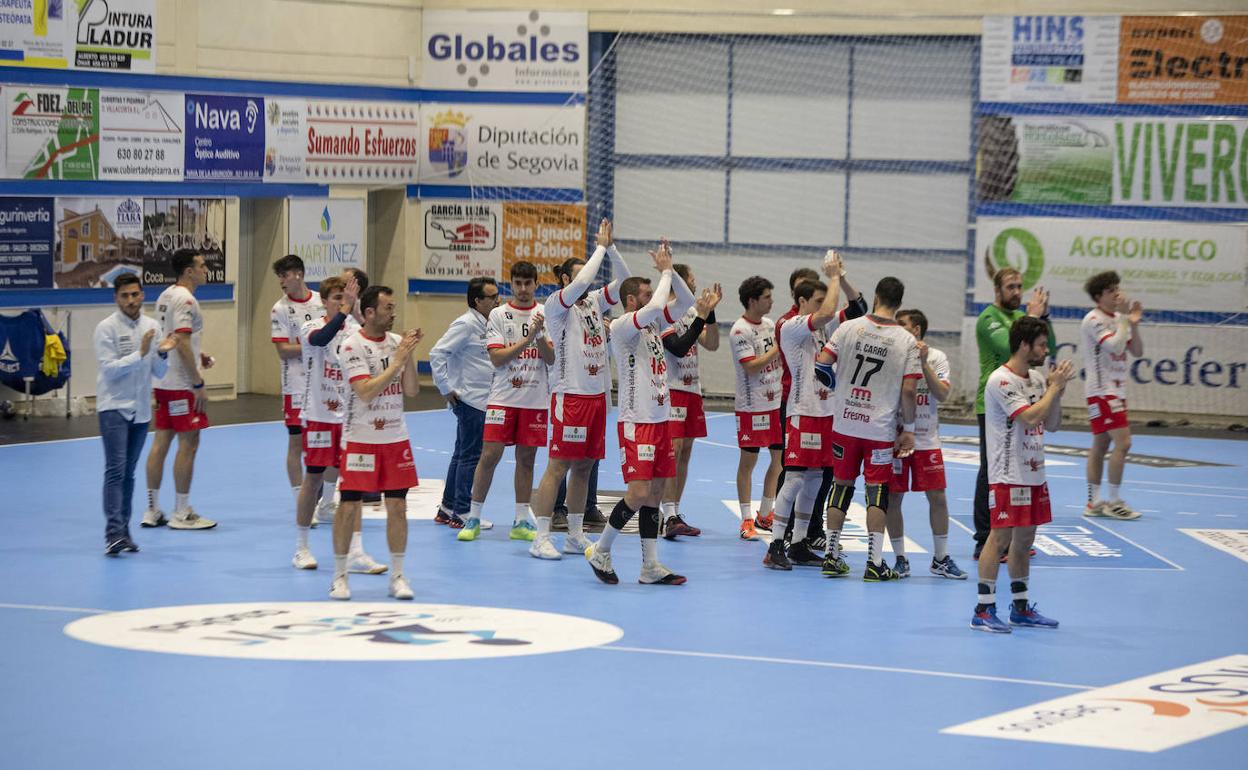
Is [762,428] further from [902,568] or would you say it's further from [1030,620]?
[1030,620]

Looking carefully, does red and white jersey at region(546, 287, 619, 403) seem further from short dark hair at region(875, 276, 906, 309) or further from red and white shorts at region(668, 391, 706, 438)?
short dark hair at region(875, 276, 906, 309)

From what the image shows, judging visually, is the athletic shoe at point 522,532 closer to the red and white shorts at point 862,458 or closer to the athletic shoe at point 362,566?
the athletic shoe at point 362,566

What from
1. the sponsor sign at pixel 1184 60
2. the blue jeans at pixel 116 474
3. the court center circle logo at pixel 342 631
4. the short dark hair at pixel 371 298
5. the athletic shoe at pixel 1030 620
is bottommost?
the court center circle logo at pixel 342 631

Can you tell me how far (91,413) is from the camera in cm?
2066

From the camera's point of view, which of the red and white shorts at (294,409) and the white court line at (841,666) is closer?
the white court line at (841,666)

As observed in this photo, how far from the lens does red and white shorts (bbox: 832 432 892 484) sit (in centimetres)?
1150

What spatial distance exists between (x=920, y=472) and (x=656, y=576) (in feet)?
6.80

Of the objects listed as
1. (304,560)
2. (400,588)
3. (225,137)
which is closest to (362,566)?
(304,560)

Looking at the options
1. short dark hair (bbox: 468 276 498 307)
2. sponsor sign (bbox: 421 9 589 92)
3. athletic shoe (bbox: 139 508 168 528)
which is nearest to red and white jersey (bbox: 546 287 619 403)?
short dark hair (bbox: 468 276 498 307)

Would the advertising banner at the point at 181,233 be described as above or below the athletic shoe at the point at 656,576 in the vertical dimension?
above

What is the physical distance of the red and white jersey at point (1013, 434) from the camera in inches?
396

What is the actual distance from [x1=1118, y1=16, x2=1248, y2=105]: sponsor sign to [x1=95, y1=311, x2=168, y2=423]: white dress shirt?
15.1m

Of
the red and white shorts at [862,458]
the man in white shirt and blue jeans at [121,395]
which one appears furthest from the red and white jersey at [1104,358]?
the man in white shirt and blue jeans at [121,395]

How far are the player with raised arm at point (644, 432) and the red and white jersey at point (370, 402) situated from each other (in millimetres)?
1660
